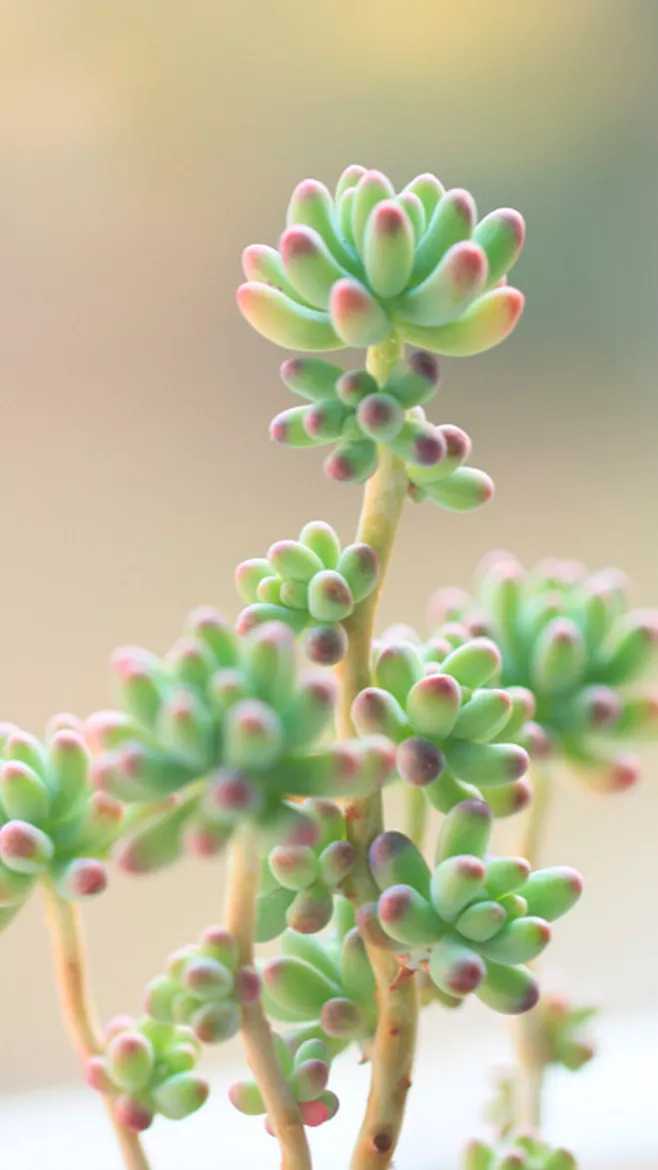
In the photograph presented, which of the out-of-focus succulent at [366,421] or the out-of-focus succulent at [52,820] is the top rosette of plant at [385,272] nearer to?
the out-of-focus succulent at [366,421]

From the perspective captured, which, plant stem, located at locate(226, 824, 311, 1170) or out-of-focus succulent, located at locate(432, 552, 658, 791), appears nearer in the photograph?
plant stem, located at locate(226, 824, 311, 1170)

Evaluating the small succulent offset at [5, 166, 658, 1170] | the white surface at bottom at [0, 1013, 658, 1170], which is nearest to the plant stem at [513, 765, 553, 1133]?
the small succulent offset at [5, 166, 658, 1170]

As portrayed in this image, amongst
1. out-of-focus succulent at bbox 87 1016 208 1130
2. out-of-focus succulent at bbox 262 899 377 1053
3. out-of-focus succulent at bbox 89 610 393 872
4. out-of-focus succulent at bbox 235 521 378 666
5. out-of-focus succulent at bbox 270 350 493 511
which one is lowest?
out-of-focus succulent at bbox 87 1016 208 1130

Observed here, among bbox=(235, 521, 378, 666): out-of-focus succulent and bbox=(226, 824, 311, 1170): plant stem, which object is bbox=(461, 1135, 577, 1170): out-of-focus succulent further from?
bbox=(235, 521, 378, 666): out-of-focus succulent

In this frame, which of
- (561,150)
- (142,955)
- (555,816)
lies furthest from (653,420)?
(142,955)

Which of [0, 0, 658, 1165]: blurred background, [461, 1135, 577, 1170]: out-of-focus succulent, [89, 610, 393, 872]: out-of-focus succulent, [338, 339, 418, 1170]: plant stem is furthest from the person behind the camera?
[0, 0, 658, 1165]: blurred background

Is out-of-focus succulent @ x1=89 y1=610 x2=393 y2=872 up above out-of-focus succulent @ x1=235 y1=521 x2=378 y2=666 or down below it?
below
